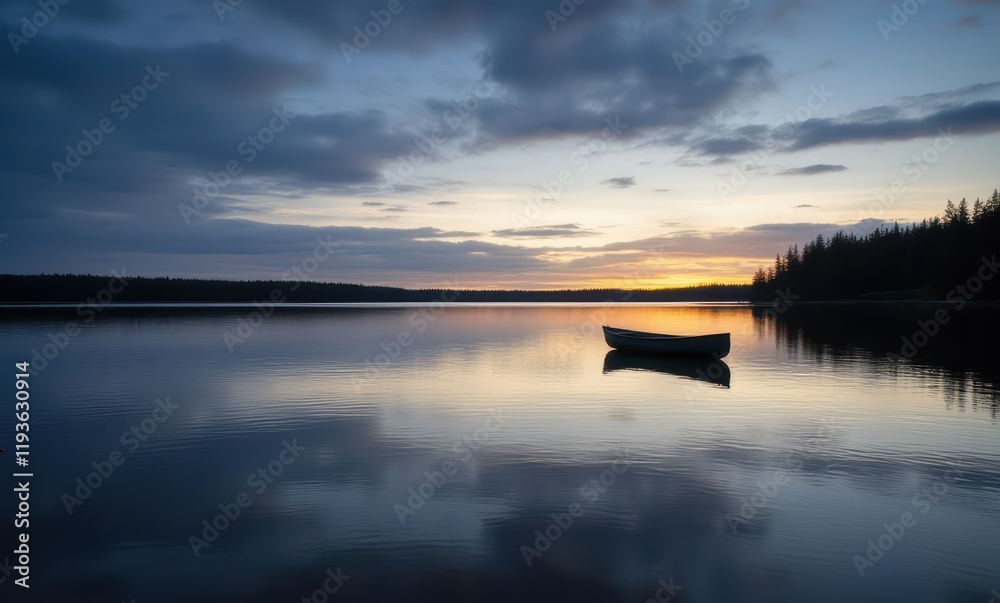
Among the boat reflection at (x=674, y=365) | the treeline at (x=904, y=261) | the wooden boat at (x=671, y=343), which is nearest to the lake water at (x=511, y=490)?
the boat reflection at (x=674, y=365)

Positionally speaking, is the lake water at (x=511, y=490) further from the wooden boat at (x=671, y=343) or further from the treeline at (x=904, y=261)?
the treeline at (x=904, y=261)

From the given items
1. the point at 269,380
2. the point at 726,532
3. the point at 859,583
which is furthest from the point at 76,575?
the point at 269,380

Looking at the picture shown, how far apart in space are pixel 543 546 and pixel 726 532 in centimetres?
300

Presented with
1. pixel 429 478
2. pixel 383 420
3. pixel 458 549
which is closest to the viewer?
pixel 458 549

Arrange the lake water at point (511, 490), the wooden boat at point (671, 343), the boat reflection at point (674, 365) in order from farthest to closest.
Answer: the wooden boat at point (671, 343)
the boat reflection at point (674, 365)
the lake water at point (511, 490)

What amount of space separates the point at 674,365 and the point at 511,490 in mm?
26342

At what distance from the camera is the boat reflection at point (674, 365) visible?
3044 centimetres

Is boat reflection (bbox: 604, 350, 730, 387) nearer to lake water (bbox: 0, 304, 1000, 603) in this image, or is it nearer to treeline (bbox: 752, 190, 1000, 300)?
lake water (bbox: 0, 304, 1000, 603)

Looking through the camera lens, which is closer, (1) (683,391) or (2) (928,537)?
(2) (928,537)

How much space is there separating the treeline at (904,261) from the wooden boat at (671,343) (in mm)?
93790

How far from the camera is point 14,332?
55.2 metres

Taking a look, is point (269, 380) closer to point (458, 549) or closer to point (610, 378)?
point (610, 378)

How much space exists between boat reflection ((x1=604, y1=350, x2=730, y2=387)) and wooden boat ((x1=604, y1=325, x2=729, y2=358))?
467 mm

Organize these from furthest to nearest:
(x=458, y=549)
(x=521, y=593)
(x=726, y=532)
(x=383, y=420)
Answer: (x=383, y=420) → (x=726, y=532) → (x=458, y=549) → (x=521, y=593)
